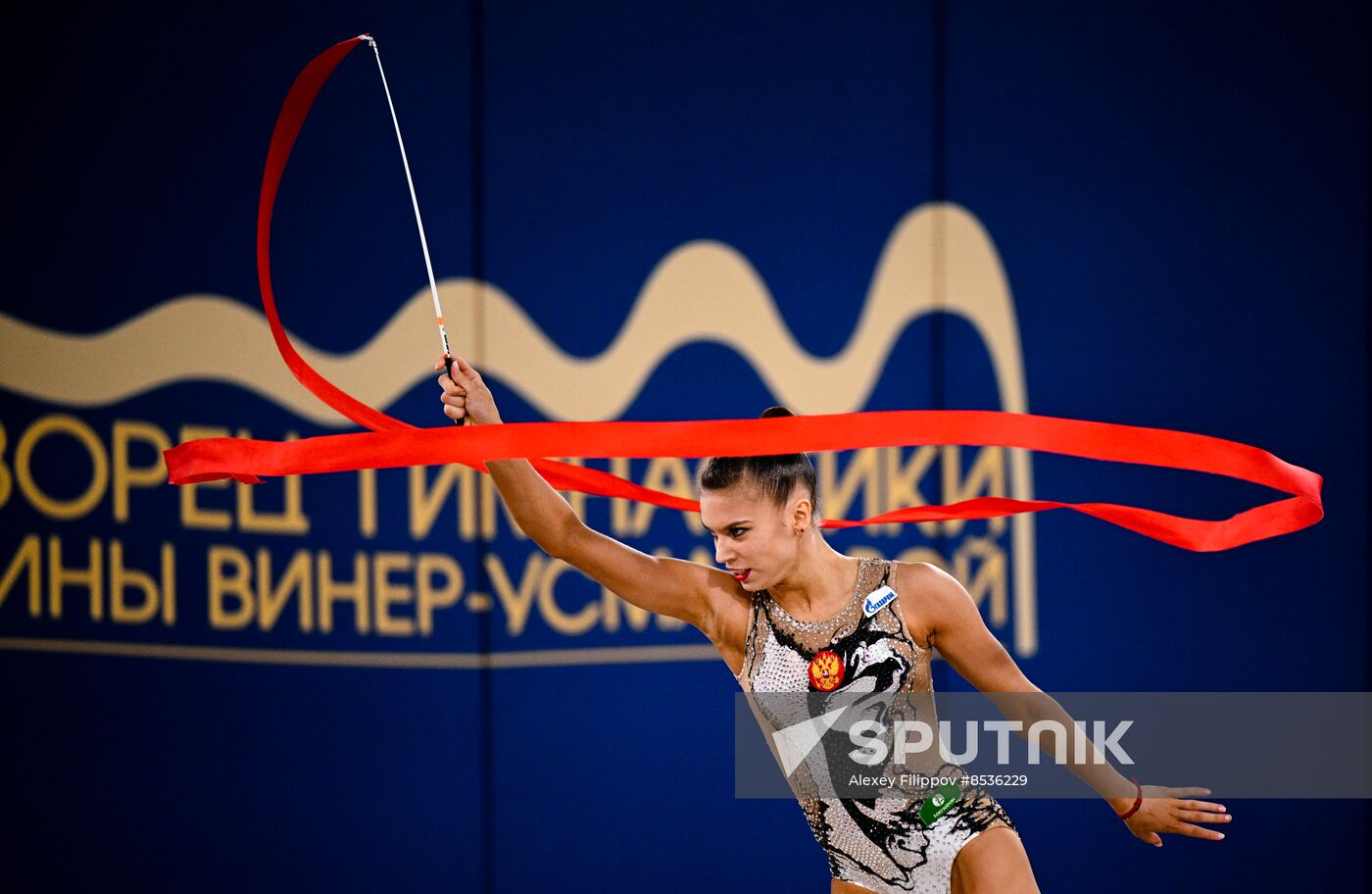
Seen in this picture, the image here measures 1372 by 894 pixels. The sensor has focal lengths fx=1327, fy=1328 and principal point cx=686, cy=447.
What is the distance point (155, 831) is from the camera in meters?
3.62

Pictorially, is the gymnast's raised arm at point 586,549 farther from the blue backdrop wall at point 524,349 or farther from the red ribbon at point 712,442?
the blue backdrop wall at point 524,349

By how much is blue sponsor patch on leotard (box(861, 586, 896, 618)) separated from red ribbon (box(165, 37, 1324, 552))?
29 cm

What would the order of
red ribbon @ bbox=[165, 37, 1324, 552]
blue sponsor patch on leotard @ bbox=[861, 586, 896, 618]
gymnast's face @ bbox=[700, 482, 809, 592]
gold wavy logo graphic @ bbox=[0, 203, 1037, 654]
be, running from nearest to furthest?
red ribbon @ bbox=[165, 37, 1324, 552]
gymnast's face @ bbox=[700, 482, 809, 592]
blue sponsor patch on leotard @ bbox=[861, 586, 896, 618]
gold wavy logo graphic @ bbox=[0, 203, 1037, 654]

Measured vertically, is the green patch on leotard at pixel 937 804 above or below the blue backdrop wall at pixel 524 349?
below

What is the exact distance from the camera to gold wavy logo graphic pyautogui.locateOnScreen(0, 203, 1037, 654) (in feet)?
11.6

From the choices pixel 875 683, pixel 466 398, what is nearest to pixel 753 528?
pixel 875 683

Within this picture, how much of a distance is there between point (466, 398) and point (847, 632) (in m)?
0.72

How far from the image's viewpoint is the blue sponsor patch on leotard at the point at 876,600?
2170 mm

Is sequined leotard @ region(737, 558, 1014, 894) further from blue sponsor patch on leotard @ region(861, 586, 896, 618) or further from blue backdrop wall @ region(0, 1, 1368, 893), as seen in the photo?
blue backdrop wall @ region(0, 1, 1368, 893)

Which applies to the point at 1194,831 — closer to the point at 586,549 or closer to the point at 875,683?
the point at 875,683

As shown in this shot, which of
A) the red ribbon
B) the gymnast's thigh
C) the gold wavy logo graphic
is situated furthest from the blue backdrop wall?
the gymnast's thigh

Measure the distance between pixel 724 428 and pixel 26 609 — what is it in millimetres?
2553

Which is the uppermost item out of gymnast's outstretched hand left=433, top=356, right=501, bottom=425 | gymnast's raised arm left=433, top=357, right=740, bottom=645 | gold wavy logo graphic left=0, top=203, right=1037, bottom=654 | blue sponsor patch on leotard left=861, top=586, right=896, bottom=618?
gold wavy logo graphic left=0, top=203, right=1037, bottom=654

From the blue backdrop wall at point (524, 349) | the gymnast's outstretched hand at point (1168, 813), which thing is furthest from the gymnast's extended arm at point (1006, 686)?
the blue backdrop wall at point (524, 349)
